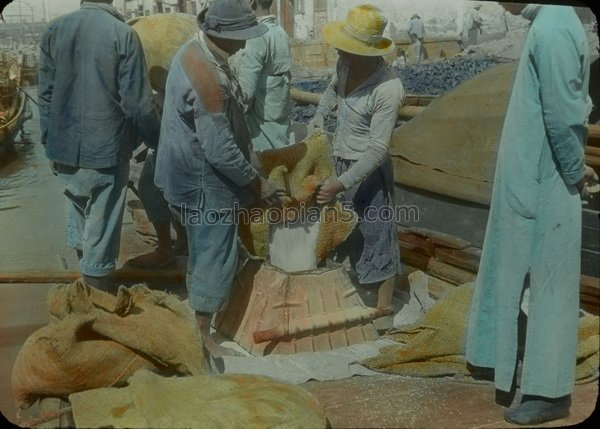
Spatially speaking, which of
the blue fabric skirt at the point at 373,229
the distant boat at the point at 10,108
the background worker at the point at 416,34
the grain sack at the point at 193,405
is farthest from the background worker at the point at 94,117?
the background worker at the point at 416,34

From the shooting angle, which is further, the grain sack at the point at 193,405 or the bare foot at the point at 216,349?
the bare foot at the point at 216,349

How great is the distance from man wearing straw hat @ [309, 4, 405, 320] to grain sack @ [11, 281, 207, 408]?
841 mm

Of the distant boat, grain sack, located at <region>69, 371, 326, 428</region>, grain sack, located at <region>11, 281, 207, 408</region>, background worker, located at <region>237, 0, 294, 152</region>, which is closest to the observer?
grain sack, located at <region>69, 371, 326, 428</region>

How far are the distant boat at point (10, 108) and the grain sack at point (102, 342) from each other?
63cm

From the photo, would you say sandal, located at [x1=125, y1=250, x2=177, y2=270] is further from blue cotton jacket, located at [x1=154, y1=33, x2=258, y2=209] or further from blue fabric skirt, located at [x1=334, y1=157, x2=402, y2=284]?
blue fabric skirt, located at [x1=334, y1=157, x2=402, y2=284]

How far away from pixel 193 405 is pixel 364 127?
1385 mm

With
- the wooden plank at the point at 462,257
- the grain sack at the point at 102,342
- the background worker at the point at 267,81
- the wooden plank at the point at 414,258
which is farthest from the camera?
the wooden plank at the point at 414,258

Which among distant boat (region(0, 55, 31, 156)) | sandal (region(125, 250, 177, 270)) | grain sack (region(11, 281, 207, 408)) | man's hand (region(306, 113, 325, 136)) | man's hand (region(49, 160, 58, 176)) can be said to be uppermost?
distant boat (region(0, 55, 31, 156))

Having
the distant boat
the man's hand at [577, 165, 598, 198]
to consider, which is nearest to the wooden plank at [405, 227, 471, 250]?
the man's hand at [577, 165, 598, 198]

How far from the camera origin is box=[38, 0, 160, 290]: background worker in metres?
3.43

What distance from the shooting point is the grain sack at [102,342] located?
340 cm

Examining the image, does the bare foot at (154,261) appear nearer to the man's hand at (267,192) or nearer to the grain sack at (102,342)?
the grain sack at (102,342)

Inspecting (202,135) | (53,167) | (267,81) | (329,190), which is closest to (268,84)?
(267,81)

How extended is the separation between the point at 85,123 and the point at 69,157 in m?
0.15
